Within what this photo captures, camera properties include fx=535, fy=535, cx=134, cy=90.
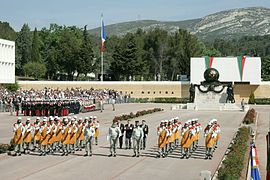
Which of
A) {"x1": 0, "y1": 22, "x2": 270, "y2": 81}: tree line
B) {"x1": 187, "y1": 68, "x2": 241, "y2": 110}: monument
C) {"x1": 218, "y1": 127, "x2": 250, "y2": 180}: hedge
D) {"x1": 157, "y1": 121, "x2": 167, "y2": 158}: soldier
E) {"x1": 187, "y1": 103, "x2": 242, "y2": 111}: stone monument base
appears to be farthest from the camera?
{"x1": 0, "y1": 22, "x2": 270, "y2": 81}: tree line

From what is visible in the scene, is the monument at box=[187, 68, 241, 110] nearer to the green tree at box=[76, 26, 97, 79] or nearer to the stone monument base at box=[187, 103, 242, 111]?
the stone monument base at box=[187, 103, 242, 111]

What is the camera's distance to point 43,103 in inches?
1572

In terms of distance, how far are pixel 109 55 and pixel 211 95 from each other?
49.3 metres

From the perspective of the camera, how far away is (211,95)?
55.9 m

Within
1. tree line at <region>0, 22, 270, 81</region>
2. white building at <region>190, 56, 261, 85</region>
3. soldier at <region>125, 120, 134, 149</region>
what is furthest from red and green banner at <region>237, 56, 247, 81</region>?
soldier at <region>125, 120, 134, 149</region>

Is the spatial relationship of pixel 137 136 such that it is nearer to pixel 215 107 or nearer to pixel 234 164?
pixel 234 164

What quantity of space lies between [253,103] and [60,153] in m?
48.9

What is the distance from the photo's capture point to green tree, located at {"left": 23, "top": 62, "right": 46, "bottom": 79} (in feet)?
297

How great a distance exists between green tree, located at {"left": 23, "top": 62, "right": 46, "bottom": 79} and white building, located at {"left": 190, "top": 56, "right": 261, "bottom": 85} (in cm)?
3211

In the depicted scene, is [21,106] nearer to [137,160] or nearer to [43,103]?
[43,103]

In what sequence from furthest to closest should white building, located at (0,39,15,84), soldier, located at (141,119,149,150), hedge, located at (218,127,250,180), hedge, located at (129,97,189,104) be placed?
hedge, located at (129,97,189,104)
white building, located at (0,39,15,84)
soldier, located at (141,119,149,150)
hedge, located at (218,127,250,180)

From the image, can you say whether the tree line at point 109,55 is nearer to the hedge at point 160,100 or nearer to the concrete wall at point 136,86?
the concrete wall at point 136,86

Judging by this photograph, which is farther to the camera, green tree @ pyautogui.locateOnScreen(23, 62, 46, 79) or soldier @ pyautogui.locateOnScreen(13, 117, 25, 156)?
green tree @ pyautogui.locateOnScreen(23, 62, 46, 79)

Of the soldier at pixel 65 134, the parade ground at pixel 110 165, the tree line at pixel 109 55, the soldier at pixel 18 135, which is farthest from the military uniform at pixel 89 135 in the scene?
the tree line at pixel 109 55
